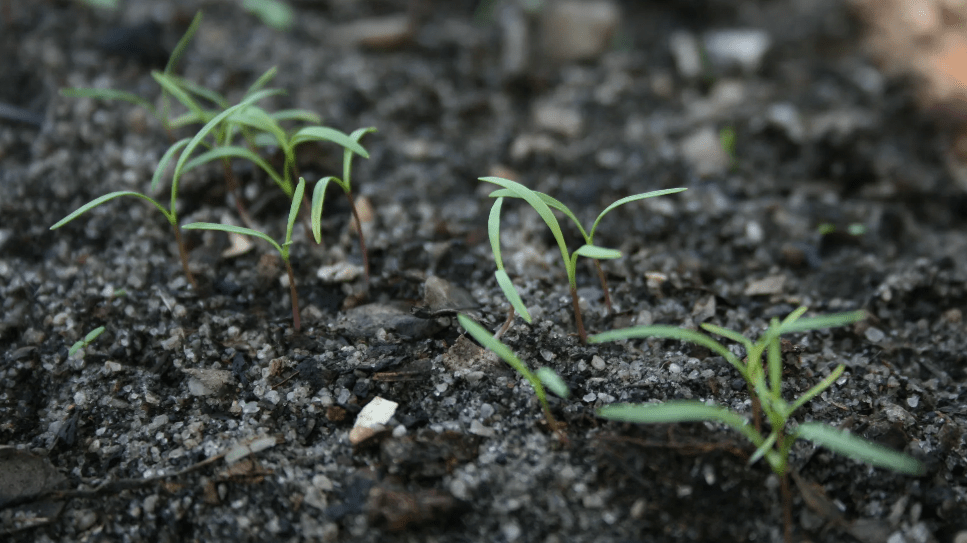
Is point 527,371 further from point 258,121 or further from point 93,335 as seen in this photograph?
point 93,335

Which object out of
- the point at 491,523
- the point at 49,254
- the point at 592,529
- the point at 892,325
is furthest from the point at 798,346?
the point at 49,254

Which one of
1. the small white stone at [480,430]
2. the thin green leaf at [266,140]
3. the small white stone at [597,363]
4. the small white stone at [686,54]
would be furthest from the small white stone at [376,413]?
the small white stone at [686,54]

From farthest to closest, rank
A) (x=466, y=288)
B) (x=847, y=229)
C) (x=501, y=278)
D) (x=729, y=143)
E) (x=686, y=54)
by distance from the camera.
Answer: (x=686, y=54)
(x=729, y=143)
(x=847, y=229)
(x=466, y=288)
(x=501, y=278)

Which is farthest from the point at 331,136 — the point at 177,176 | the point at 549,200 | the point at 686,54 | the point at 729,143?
the point at 686,54

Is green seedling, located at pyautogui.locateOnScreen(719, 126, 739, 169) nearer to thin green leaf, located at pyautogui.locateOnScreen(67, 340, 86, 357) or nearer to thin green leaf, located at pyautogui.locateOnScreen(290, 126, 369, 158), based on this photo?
thin green leaf, located at pyautogui.locateOnScreen(290, 126, 369, 158)

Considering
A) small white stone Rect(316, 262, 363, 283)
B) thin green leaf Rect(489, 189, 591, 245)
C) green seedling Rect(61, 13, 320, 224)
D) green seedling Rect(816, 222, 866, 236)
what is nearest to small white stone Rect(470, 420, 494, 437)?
thin green leaf Rect(489, 189, 591, 245)

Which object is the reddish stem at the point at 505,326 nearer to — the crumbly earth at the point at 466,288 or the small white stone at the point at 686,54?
the crumbly earth at the point at 466,288

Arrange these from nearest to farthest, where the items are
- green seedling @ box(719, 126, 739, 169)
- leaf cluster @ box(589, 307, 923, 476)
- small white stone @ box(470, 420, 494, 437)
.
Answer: leaf cluster @ box(589, 307, 923, 476) < small white stone @ box(470, 420, 494, 437) < green seedling @ box(719, 126, 739, 169)
